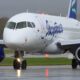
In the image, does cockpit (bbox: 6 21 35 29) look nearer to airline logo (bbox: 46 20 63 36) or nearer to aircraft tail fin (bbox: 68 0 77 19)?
airline logo (bbox: 46 20 63 36)

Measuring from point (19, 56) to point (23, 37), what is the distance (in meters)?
3.12

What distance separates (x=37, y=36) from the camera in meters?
30.7

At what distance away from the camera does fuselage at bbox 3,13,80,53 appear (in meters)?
28.9

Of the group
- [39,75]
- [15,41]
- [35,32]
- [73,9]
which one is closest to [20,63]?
[35,32]

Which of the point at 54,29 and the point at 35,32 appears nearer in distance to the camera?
the point at 35,32

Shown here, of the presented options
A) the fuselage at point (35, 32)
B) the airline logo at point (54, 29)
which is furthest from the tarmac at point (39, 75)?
the airline logo at point (54, 29)

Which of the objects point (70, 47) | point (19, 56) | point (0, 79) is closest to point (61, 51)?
point (70, 47)

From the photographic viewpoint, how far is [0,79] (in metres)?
21.3

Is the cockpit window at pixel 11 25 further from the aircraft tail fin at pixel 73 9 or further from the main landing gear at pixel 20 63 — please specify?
the aircraft tail fin at pixel 73 9

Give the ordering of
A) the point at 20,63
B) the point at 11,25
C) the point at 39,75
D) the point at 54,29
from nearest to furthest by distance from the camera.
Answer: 1. the point at 39,75
2. the point at 11,25
3. the point at 20,63
4. the point at 54,29

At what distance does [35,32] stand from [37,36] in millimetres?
347

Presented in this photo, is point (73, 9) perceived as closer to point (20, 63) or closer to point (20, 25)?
point (20, 63)

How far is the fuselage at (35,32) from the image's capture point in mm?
28867

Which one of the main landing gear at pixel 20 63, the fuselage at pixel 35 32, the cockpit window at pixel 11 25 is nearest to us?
the fuselage at pixel 35 32
